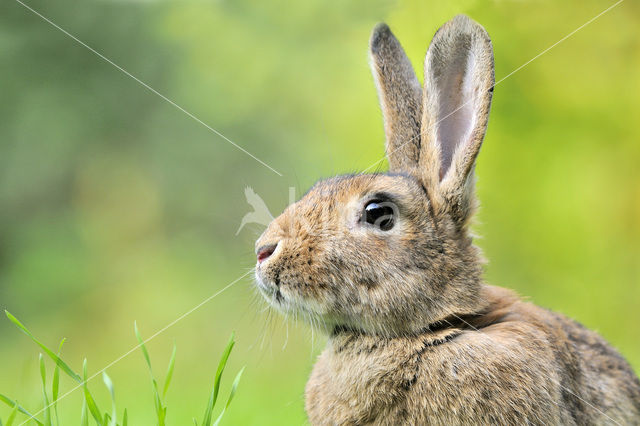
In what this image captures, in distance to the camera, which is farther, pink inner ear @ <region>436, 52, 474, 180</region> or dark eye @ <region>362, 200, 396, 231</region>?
pink inner ear @ <region>436, 52, 474, 180</region>

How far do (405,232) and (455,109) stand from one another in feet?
1.33

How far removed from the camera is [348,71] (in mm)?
4008

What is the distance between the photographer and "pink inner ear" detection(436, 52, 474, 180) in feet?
6.47

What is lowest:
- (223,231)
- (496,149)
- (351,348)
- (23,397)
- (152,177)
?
(23,397)

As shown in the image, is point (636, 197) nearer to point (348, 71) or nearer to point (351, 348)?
point (348, 71)

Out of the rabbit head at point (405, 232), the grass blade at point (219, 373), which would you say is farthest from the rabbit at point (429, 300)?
the grass blade at point (219, 373)

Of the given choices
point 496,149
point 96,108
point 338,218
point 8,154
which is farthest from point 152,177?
point 338,218

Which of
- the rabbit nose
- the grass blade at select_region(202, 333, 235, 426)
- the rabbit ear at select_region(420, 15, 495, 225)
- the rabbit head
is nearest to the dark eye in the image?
the rabbit head

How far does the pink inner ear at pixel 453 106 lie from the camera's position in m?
1.97

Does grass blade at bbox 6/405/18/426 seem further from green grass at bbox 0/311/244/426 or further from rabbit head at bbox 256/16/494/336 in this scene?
rabbit head at bbox 256/16/494/336

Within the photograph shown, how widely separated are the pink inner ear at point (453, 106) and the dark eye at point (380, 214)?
0.66ft

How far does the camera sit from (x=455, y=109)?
2.01 m

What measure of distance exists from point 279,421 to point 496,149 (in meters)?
2.02

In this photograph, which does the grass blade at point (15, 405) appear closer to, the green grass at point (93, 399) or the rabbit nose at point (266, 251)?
the green grass at point (93, 399)
